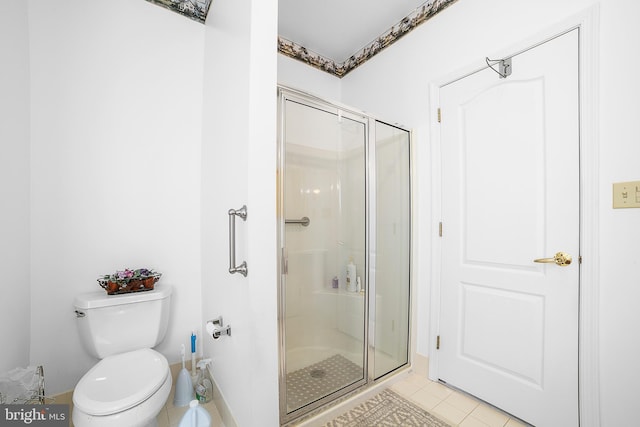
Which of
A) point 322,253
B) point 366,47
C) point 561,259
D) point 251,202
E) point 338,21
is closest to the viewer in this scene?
point 251,202

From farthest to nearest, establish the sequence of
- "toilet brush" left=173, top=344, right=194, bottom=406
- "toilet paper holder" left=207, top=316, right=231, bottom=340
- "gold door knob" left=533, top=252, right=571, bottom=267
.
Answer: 1. "toilet brush" left=173, top=344, right=194, bottom=406
2. "gold door knob" left=533, top=252, right=571, bottom=267
3. "toilet paper holder" left=207, top=316, right=231, bottom=340

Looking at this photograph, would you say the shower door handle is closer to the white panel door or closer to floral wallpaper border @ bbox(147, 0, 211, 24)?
the white panel door

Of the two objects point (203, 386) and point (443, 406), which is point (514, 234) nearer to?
point (443, 406)

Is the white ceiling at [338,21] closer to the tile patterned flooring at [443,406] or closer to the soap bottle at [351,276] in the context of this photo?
the soap bottle at [351,276]

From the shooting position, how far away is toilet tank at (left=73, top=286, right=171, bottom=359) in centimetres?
138

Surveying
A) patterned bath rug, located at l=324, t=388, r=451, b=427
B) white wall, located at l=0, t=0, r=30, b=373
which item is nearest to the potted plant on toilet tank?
white wall, located at l=0, t=0, r=30, b=373

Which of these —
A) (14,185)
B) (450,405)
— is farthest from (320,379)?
(14,185)

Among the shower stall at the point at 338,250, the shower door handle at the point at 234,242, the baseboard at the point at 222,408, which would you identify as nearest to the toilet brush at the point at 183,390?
the baseboard at the point at 222,408

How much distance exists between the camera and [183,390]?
159cm

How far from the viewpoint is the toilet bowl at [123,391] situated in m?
1.03

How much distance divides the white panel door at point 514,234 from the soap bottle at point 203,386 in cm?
157

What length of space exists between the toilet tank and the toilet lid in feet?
0.35

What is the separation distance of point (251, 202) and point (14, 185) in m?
1.23

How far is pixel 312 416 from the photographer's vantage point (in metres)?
1.42
